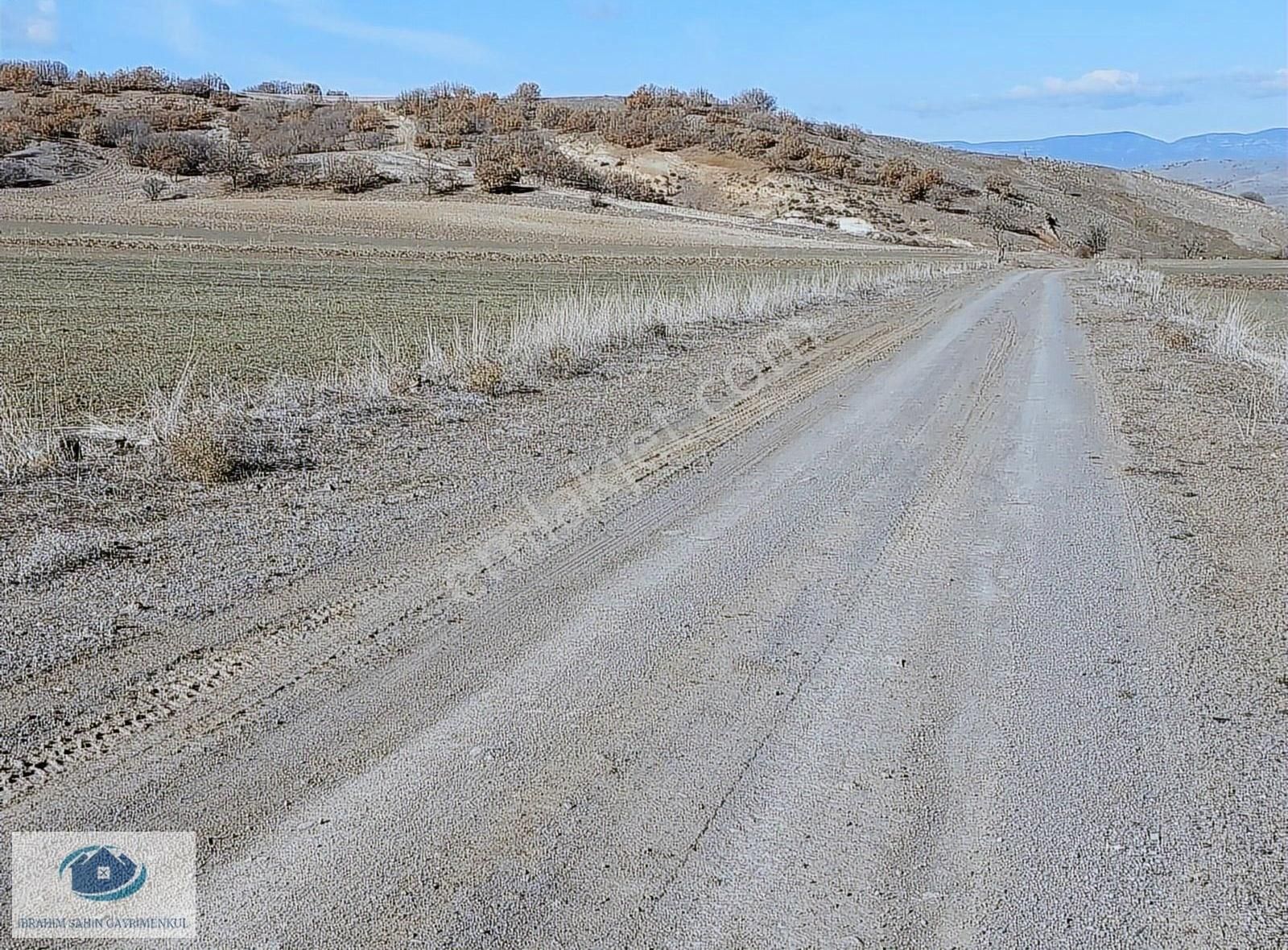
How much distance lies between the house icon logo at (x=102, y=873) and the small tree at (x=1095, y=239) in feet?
283

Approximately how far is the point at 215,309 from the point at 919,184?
259 feet

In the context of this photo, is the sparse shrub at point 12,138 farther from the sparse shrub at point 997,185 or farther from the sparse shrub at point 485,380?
the sparse shrub at point 485,380

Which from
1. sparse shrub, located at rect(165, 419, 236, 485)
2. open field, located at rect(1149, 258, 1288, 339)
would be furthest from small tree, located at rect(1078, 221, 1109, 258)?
sparse shrub, located at rect(165, 419, 236, 485)

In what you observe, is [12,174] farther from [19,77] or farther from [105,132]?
[19,77]

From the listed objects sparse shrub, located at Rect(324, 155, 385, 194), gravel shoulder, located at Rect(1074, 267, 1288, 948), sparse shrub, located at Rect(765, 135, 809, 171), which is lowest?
gravel shoulder, located at Rect(1074, 267, 1288, 948)

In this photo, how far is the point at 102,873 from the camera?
3.43 m

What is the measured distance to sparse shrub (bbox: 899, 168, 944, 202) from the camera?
299ft

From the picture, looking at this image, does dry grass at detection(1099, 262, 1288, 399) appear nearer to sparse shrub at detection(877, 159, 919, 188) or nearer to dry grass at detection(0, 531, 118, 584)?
dry grass at detection(0, 531, 118, 584)

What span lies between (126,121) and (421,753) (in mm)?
107891

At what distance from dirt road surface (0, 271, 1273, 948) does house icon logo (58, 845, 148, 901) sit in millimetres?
176

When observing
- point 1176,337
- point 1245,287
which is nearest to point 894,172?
point 1245,287

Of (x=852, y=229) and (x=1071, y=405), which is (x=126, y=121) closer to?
(x=852, y=229)

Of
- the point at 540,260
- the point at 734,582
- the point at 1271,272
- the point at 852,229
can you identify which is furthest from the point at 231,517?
the point at 852,229

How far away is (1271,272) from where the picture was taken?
185 ft
